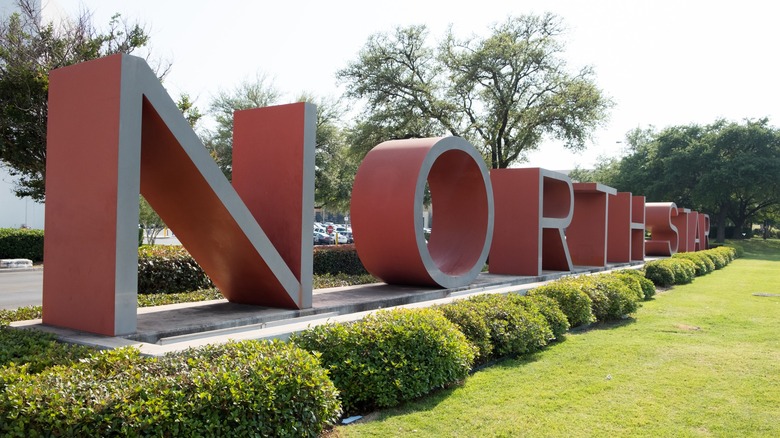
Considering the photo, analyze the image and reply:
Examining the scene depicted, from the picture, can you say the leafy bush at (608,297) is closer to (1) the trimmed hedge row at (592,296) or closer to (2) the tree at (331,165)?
(1) the trimmed hedge row at (592,296)

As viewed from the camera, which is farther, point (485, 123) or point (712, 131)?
point (712, 131)

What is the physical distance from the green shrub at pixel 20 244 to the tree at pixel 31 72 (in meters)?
3.71

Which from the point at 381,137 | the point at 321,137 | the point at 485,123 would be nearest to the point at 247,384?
the point at 381,137

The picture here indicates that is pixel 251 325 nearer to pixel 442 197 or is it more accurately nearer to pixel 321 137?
pixel 442 197

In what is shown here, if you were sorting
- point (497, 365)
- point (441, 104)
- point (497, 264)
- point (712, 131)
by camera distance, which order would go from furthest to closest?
1. point (712, 131)
2. point (441, 104)
3. point (497, 264)
4. point (497, 365)

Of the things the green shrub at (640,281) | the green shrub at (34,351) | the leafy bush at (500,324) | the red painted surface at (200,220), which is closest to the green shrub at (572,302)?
the leafy bush at (500,324)

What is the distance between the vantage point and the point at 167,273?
1310cm

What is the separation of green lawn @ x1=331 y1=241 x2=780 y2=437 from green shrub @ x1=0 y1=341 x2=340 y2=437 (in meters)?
0.76

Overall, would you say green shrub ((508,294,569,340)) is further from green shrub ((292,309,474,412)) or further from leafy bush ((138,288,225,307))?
leafy bush ((138,288,225,307))

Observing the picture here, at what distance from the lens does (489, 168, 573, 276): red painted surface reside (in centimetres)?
1509

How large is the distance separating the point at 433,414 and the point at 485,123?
2459cm

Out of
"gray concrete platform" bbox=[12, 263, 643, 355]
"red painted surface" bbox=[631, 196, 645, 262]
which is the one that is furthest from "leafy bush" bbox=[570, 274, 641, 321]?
"red painted surface" bbox=[631, 196, 645, 262]

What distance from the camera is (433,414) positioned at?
5.80 metres

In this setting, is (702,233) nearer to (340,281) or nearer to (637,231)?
(637,231)
